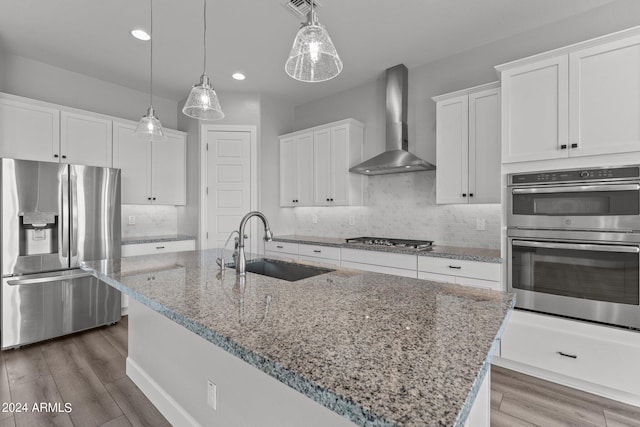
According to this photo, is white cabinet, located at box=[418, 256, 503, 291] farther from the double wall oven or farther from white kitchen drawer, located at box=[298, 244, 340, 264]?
white kitchen drawer, located at box=[298, 244, 340, 264]

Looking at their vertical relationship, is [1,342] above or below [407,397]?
below

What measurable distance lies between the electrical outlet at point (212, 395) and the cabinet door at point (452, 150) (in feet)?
8.23

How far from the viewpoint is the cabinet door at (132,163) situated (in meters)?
3.81

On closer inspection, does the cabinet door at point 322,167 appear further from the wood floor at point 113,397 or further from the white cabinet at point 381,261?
the wood floor at point 113,397

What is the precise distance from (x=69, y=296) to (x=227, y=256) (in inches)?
79.7

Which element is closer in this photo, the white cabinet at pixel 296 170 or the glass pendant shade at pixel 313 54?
the glass pendant shade at pixel 313 54

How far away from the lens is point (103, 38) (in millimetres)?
2938

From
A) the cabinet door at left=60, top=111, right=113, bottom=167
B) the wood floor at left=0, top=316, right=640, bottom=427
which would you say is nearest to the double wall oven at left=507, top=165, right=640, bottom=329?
the wood floor at left=0, top=316, right=640, bottom=427

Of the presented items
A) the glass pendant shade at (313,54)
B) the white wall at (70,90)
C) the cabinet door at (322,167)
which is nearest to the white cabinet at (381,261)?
the cabinet door at (322,167)

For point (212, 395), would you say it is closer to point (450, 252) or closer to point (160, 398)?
point (160, 398)

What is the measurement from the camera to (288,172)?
445cm

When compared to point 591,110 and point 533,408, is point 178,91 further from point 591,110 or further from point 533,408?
point 533,408

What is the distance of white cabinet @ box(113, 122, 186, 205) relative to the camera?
3852 mm

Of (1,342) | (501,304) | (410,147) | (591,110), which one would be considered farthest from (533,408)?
(1,342)
